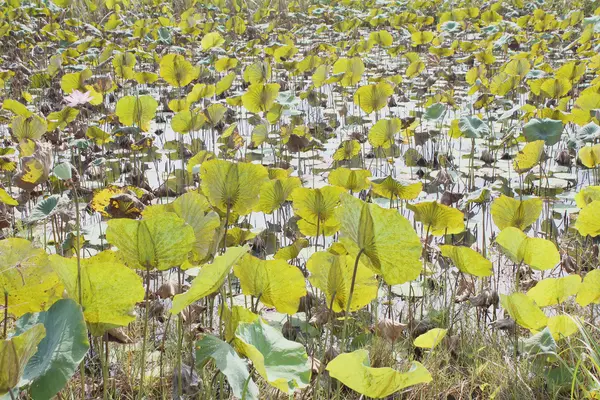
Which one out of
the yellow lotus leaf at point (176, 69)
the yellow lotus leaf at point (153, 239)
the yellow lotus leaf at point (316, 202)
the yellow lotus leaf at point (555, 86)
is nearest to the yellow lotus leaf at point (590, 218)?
the yellow lotus leaf at point (316, 202)

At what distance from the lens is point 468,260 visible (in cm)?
160

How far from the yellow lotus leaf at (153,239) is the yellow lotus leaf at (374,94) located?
1999 millimetres

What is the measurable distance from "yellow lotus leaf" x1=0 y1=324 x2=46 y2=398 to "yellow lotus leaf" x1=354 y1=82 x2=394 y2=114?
2358 mm

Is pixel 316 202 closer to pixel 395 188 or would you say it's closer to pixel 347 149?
pixel 395 188

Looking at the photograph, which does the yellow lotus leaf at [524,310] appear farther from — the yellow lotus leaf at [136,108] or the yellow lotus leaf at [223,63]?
the yellow lotus leaf at [223,63]

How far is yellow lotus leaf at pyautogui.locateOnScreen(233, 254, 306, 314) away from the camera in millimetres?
1292

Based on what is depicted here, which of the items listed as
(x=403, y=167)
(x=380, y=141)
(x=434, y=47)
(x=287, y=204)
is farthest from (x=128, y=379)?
(x=434, y=47)

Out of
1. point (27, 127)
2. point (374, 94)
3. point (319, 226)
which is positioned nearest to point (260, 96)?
point (374, 94)

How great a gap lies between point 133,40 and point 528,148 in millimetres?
4354

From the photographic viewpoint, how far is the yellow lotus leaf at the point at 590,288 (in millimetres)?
1433

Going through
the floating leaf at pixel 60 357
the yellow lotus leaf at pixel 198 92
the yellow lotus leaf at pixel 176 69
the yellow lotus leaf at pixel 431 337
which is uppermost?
the yellow lotus leaf at pixel 176 69

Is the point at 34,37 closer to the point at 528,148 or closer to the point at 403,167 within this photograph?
the point at 403,167

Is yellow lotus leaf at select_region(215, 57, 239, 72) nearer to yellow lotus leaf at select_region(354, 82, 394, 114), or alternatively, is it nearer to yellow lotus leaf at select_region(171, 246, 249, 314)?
yellow lotus leaf at select_region(354, 82, 394, 114)

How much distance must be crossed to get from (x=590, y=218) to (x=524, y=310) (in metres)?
0.36
